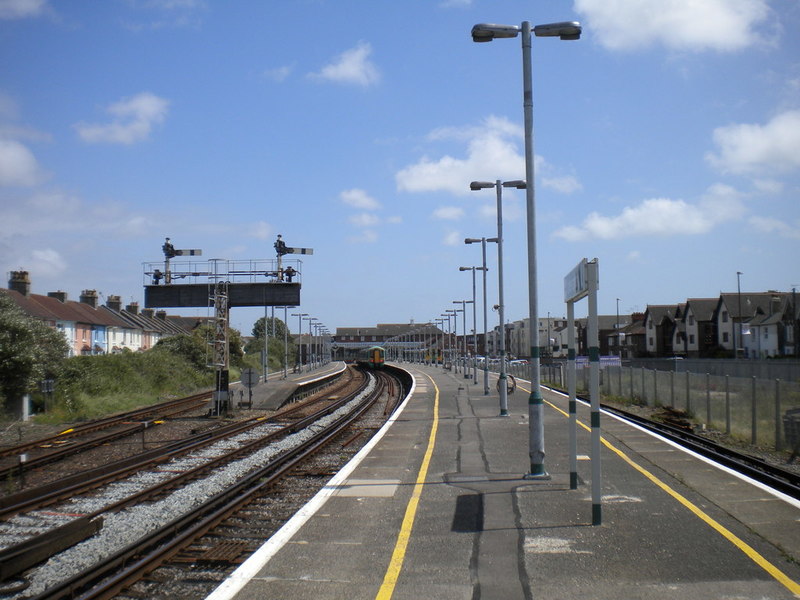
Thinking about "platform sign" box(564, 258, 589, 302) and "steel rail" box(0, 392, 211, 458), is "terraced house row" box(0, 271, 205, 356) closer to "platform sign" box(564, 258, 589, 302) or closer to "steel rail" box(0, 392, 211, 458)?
"steel rail" box(0, 392, 211, 458)

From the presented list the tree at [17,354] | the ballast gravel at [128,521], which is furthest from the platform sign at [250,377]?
the ballast gravel at [128,521]

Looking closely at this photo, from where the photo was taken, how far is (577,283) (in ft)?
31.5

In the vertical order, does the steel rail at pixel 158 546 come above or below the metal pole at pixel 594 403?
below

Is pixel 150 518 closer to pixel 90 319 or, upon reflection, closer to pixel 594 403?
pixel 594 403

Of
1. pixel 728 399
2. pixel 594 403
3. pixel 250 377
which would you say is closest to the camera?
pixel 594 403

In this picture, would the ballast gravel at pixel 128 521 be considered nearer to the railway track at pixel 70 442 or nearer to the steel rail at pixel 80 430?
the railway track at pixel 70 442

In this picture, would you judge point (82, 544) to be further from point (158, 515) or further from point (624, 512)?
point (624, 512)

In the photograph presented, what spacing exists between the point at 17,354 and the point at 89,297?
4444cm

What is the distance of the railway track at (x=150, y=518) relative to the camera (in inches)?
291

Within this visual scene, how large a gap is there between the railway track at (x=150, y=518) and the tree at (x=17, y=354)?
13450 millimetres

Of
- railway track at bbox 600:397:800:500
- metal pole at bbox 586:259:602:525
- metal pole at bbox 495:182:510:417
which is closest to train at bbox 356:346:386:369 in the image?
metal pole at bbox 495:182:510:417

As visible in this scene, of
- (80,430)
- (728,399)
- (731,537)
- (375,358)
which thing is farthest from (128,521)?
(375,358)

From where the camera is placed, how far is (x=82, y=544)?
8961mm

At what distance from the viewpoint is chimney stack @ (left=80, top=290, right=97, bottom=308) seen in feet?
229
